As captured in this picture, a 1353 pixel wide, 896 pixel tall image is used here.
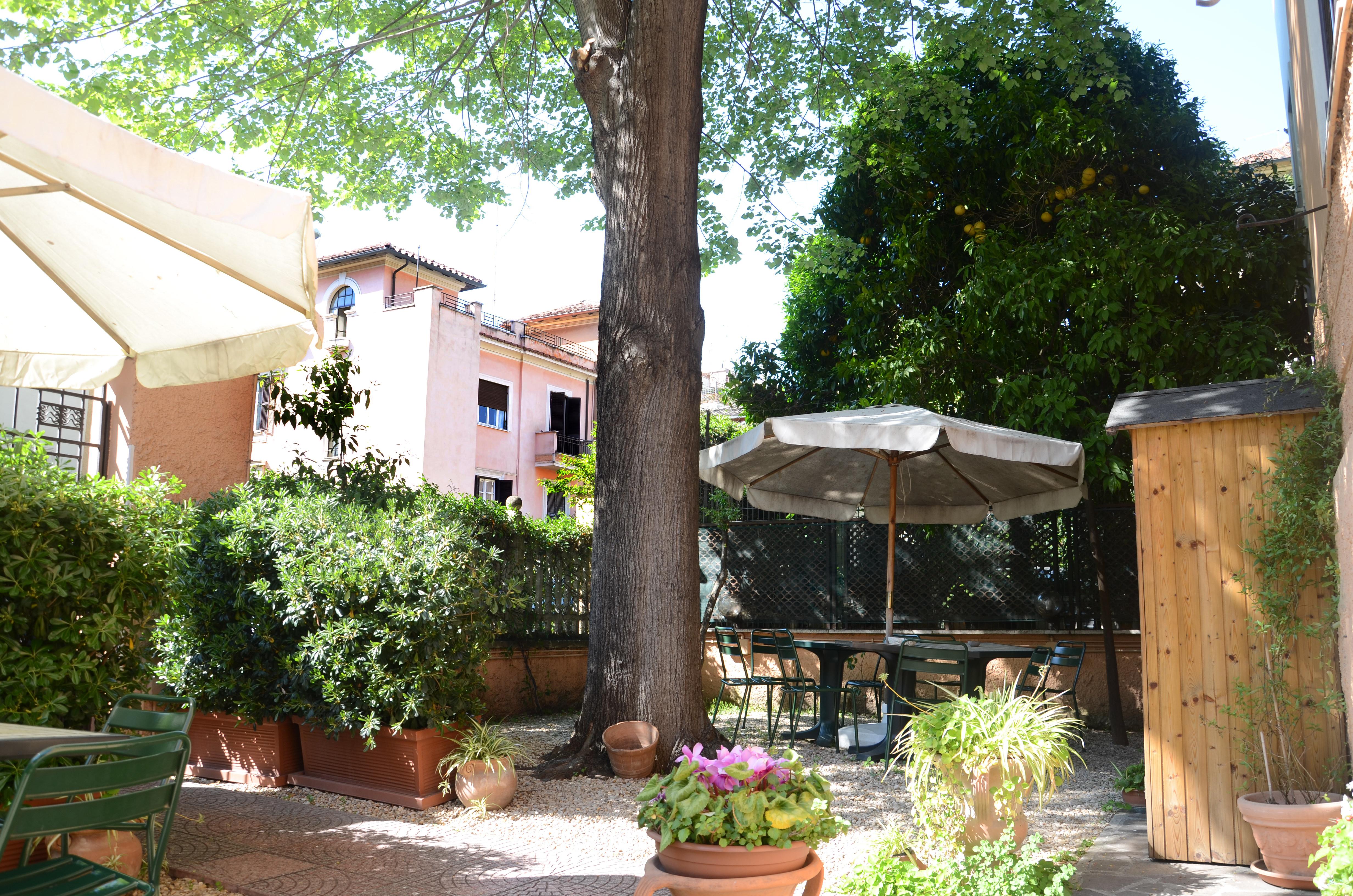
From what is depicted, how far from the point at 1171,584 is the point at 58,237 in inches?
194

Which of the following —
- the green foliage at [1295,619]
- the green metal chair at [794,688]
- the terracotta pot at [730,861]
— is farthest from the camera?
the green metal chair at [794,688]

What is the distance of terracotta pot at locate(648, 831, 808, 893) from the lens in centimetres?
279

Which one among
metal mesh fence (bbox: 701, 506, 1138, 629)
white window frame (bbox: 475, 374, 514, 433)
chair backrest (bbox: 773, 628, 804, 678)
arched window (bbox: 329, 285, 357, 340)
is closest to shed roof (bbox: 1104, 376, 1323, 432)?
chair backrest (bbox: 773, 628, 804, 678)

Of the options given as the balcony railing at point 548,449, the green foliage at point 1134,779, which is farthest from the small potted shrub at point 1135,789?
the balcony railing at point 548,449

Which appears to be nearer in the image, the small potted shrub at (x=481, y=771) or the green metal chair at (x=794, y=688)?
the small potted shrub at (x=481, y=771)

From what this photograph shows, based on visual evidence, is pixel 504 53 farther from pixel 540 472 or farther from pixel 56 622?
pixel 540 472

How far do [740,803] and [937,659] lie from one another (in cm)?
392

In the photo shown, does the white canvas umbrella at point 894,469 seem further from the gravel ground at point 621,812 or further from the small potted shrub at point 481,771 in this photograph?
the small potted shrub at point 481,771

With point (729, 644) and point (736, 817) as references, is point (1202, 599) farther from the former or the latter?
point (729, 644)

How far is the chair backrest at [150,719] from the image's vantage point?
3.62m

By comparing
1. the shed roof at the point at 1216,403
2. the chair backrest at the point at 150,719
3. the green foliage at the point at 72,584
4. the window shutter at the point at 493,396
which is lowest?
the chair backrest at the point at 150,719

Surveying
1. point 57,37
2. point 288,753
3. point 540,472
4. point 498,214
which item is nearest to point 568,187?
point 498,214

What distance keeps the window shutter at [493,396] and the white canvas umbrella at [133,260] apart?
21.8 meters

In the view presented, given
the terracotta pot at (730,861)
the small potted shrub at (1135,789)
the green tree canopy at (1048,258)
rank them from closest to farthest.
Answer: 1. the terracotta pot at (730,861)
2. the small potted shrub at (1135,789)
3. the green tree canopy at (1048,258)
